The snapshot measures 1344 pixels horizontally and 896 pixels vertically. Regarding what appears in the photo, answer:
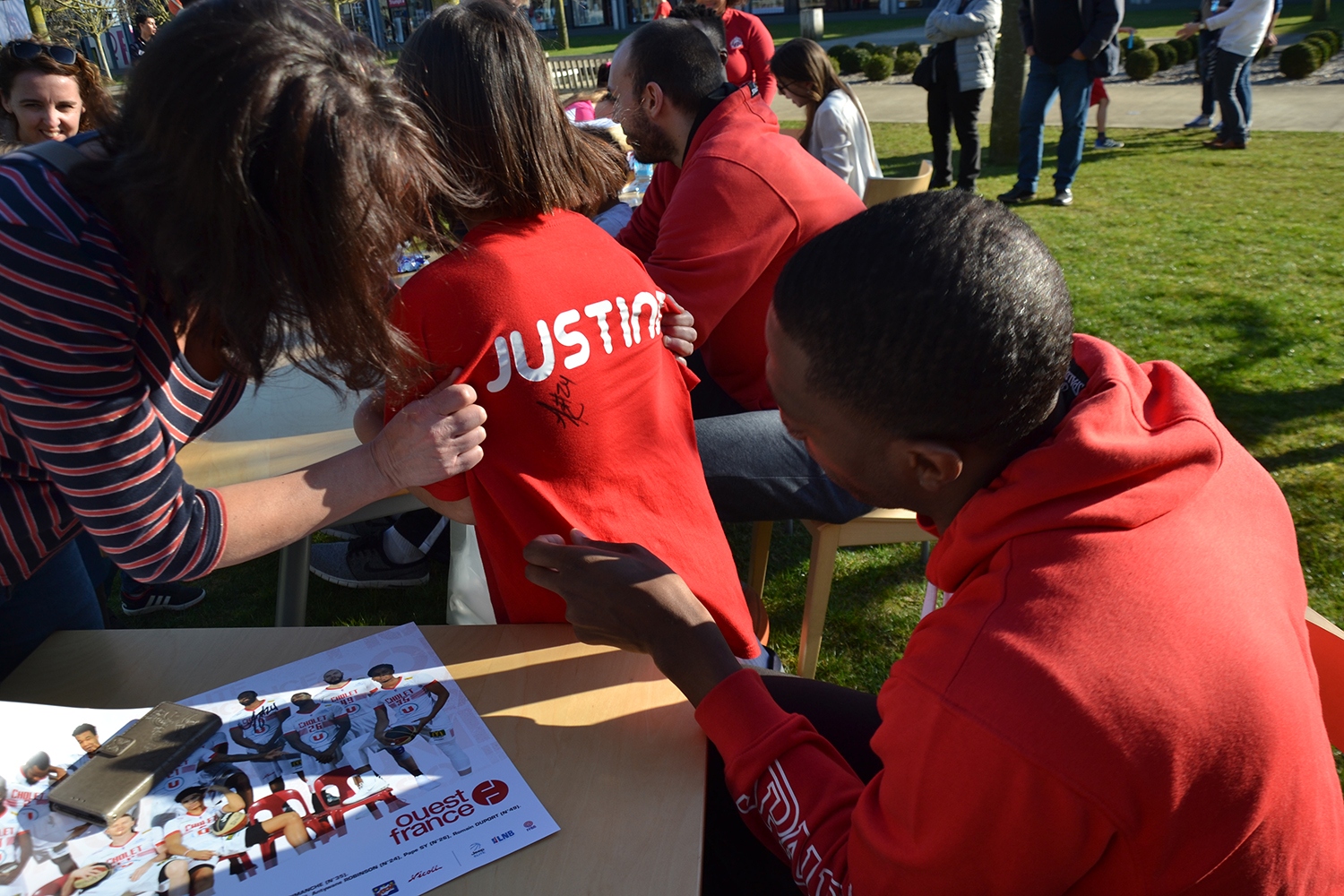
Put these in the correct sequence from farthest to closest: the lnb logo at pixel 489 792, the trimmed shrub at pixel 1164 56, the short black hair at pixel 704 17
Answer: the trimmed shrub at pixel 1164 56 → the short black hair at pixel 704 17 → the lnb logo at pixel 489 792

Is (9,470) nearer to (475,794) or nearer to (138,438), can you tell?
(138,438)

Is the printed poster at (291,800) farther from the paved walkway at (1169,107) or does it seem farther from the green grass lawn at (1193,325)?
the paved walkway at (1169,107)

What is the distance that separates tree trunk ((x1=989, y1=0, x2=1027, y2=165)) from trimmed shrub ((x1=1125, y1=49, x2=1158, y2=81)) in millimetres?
6103

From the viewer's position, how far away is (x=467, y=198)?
1.43 meters

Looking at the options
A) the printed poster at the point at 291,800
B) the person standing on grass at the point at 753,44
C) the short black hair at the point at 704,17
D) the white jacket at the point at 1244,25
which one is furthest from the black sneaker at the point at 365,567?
the white jacket at the point at 1244,25

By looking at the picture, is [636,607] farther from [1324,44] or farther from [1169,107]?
[1324,44]

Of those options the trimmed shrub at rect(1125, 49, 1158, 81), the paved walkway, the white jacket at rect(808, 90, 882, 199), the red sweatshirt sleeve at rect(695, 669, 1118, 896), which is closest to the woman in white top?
the white jacket at rect(808, 90, 882, 199)

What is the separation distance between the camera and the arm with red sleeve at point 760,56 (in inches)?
286

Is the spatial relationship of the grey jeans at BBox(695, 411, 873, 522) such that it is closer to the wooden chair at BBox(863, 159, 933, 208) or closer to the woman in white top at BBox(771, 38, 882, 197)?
the wooden chair at BBox(863, 159, 933, 208)

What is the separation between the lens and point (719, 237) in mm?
2475

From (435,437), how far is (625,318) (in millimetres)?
396

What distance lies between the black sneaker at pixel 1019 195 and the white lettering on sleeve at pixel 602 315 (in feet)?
24.2

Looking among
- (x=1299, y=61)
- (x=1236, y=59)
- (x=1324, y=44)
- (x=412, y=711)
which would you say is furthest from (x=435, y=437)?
(x=1324, y=44)
